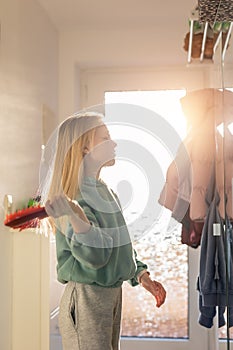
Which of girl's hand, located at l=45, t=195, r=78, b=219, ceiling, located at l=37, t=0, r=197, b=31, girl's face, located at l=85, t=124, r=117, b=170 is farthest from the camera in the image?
ceiling, located at l=37, t=0, r=197, b=31

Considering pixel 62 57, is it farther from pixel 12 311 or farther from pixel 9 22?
pixel 12 311

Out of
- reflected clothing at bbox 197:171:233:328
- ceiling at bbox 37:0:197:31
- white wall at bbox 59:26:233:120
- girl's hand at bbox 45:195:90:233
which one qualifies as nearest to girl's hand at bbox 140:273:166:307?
reflected clothing at bbox 197:171:233:328

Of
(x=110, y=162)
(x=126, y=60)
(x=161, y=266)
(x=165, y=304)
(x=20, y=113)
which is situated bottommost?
(x=165, y=304)

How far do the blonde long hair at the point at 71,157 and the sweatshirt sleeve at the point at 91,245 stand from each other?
7 centimetres

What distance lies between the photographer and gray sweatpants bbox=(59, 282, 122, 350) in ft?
2.81

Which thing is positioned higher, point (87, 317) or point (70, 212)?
point (70, 212)

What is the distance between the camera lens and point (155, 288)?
108 cm

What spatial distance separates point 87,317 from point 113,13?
81 cm

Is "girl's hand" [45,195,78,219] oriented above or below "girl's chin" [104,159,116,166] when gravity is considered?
below

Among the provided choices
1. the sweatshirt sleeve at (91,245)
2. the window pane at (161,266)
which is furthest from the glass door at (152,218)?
the sweatshirt sleeve at (91,245)

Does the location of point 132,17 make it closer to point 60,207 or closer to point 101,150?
point 101,150

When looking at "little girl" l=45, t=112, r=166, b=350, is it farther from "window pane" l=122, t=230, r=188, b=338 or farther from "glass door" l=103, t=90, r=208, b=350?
"window pane" l=122, t=230, r=188, b=338

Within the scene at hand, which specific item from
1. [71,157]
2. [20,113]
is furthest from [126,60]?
[71,157]

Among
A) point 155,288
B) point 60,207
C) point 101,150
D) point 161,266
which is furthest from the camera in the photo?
point 161,266
